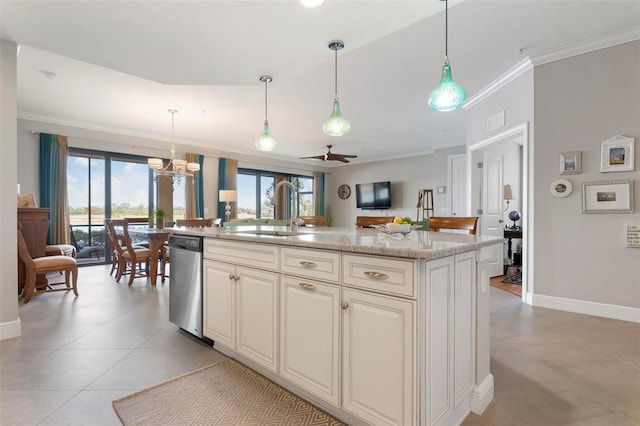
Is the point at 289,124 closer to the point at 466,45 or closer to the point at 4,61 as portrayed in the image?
the point at 466,45

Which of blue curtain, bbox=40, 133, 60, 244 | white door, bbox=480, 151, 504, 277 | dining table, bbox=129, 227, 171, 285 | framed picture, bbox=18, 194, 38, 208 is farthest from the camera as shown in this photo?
blue curtain, bbox=40, 133, 60, 244

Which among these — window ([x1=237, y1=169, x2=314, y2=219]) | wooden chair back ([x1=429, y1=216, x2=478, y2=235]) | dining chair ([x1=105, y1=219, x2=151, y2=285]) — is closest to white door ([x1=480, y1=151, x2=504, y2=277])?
wooden chair back ([x1=429, y1=216, x2=478, y2=235])

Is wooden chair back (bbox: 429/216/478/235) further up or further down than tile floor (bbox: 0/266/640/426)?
further up

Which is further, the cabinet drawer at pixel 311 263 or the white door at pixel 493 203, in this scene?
the white door at pixel 493 203

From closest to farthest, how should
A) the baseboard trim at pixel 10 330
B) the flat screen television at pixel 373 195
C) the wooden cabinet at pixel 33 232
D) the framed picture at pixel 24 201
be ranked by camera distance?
the baseboard trim at pixel 10 330
the wooden cabinet at pixel 33 232
the framed picture at pixel 24 201
the flat screen television at pixel 373 195

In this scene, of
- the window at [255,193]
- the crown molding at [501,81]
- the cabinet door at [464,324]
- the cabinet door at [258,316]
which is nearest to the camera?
the cabinet door at [464,324]

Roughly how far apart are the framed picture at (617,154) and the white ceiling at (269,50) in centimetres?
99

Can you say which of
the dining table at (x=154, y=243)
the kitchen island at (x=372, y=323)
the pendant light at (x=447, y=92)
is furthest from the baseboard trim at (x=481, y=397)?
the dining table at (x=154, y=243)

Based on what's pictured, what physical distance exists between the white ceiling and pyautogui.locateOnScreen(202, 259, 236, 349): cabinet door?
181 cm

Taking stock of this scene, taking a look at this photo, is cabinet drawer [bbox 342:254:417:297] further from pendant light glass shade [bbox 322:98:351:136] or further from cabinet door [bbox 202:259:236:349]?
pendant light glass shade [bbox 322:98:351:136]

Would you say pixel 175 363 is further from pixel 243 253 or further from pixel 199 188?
pixel 199 188

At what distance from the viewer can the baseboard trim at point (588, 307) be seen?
2.97 meters

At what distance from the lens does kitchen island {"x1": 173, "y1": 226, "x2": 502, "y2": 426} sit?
128 centimetres

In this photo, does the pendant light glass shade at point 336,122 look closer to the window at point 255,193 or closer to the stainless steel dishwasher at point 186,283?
the stainless steel dishwasher at point 186,283
